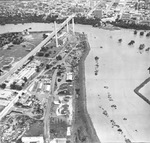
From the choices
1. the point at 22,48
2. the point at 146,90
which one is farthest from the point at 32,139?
the point at 22,48

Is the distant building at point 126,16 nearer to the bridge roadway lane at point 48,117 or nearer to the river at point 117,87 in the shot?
the river at point 117,87

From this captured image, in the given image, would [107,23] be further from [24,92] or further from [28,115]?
[28,115]

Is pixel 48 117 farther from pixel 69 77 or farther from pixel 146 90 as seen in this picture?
pixel 146 90

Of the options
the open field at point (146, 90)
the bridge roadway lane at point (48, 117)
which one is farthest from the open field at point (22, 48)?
the open field at point (146, 90)

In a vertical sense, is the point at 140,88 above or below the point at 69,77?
below

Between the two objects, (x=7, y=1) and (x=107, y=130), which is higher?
(x=7, y=1)

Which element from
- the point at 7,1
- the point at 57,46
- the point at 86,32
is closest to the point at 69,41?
the point at 57,46

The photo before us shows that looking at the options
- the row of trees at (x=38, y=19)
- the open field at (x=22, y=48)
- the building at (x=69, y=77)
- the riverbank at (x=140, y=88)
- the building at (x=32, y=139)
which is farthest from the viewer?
the row of trees at (x=38, y=19)

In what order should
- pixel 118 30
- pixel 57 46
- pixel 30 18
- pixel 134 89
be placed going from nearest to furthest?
pixel 134 89, pixel 57 46, pixel 118 30, pixel 30 18

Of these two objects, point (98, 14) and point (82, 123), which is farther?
point (98, 14)
